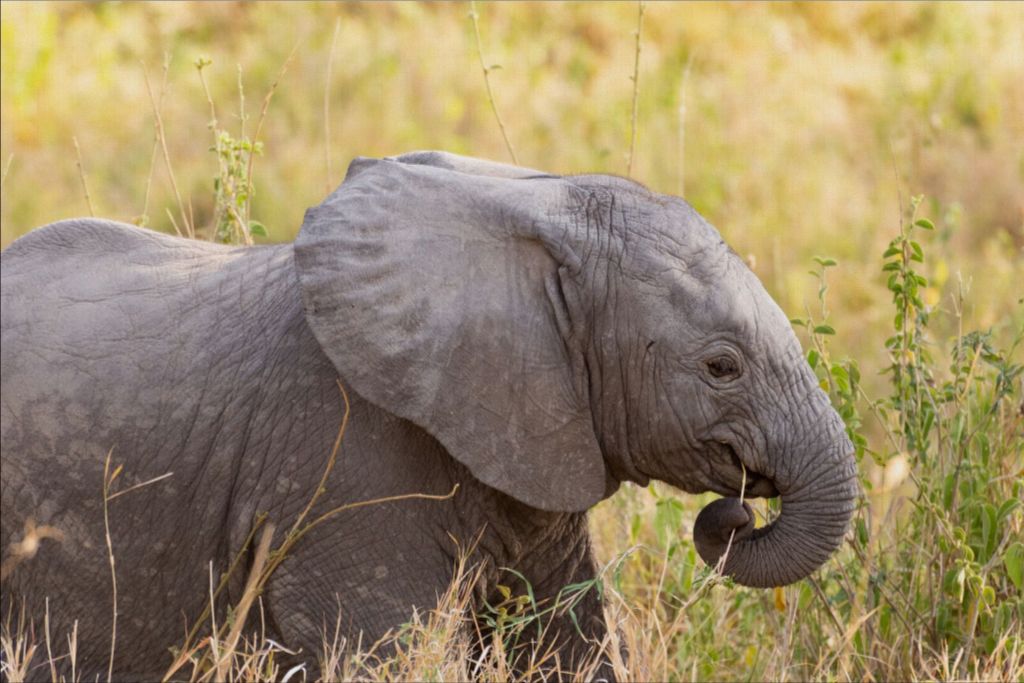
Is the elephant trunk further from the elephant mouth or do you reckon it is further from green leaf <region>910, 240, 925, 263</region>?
green leaf <region>910, 240, 925, 263</region>

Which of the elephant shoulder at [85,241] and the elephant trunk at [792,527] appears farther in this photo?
the elephant shoulder at [85,241]

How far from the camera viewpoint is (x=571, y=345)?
4.09 m

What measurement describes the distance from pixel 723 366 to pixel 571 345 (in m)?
0.35

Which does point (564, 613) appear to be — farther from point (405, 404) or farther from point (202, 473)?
point (202, 473)

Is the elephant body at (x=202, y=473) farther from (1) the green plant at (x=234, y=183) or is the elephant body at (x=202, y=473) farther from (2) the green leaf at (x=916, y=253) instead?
(2) the green leaf at (x=916, y=253)

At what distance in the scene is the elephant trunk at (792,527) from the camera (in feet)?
13.2

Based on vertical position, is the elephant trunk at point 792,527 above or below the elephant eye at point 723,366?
below

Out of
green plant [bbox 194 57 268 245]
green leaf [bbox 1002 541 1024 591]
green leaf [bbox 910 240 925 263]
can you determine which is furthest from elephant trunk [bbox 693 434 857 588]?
green plant [bbox 194 57 268 245]

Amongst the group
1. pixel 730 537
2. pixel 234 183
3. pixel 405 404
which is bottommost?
pixel 730 537

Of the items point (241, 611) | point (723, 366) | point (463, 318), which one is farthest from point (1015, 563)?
point (241, 611)

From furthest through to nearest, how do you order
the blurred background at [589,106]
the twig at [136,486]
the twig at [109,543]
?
the blurred background at [589,106]
the twig at [136,486]
the twig at [109,543]

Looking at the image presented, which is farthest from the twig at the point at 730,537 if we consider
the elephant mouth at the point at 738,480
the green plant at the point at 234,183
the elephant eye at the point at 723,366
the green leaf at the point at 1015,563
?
the green plant at the point at 234,183

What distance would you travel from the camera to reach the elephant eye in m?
4.02

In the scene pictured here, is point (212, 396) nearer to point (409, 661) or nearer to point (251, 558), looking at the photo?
point (251, 558)
